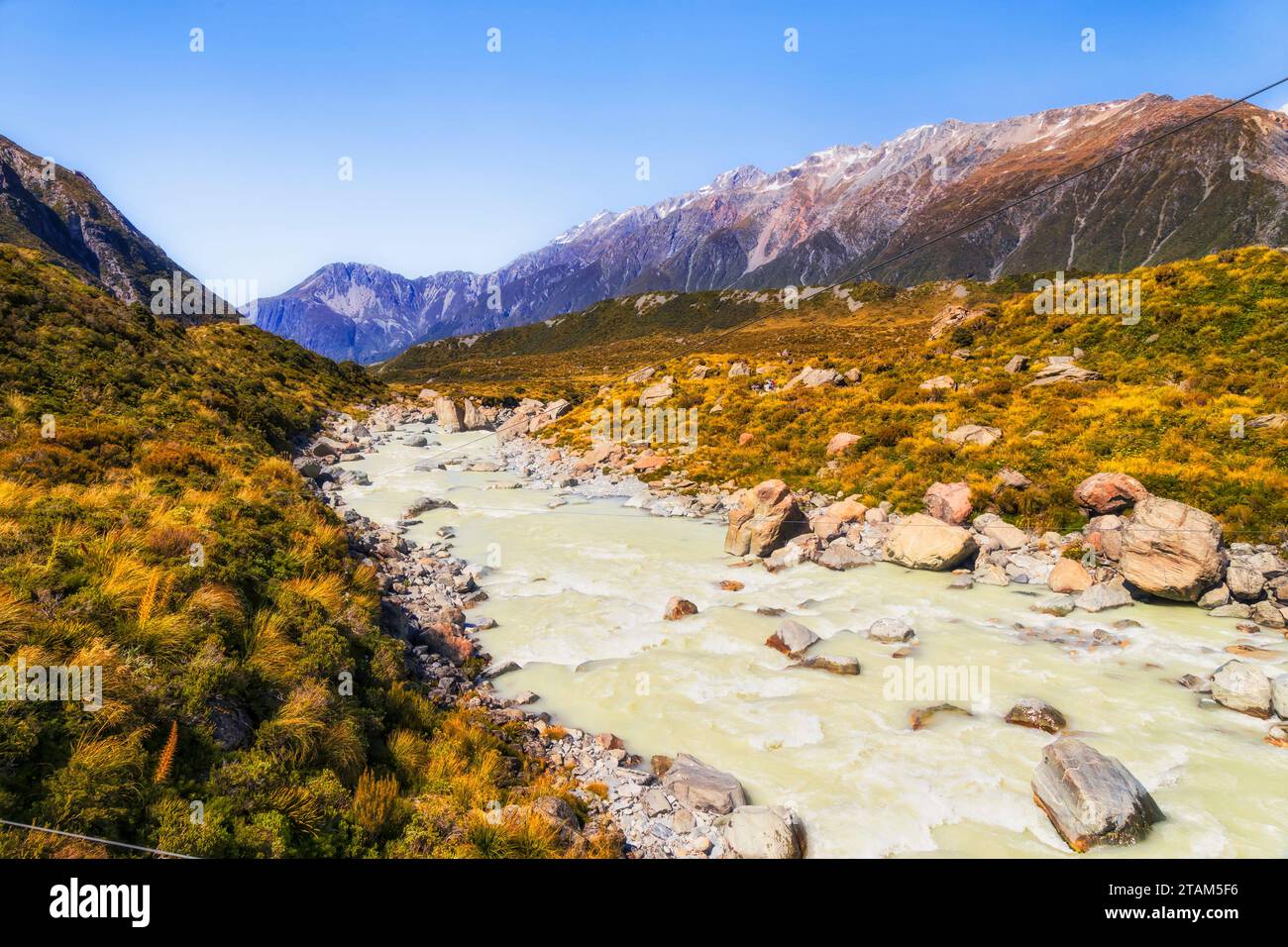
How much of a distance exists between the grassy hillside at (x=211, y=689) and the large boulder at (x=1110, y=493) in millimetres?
18001

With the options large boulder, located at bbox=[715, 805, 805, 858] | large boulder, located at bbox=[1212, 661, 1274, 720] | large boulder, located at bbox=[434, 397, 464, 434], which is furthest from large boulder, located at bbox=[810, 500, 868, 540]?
large boulder, located at bbox=[434, 397, 464, 434]

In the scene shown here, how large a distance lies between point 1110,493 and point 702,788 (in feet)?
54.7

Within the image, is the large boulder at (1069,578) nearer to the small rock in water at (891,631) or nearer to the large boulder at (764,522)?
the small rock in water at (891,631)

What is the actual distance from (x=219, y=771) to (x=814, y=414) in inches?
1202

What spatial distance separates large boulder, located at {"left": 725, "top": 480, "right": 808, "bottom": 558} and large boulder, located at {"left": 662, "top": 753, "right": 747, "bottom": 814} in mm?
11498

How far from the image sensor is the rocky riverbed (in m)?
7.55

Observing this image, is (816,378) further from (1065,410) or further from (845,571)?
(845,571)

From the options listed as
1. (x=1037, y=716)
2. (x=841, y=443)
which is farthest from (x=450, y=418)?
(x=1037, y=716)

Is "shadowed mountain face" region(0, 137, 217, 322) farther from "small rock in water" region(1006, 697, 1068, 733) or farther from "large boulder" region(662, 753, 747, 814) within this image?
"small rock in water" region(1006, 697, 1068, 733)

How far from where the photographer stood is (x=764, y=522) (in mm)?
19938

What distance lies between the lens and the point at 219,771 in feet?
20.5

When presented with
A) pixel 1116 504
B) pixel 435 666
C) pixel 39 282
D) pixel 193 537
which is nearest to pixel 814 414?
pixel 1116 504

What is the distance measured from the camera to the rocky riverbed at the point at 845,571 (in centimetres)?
755

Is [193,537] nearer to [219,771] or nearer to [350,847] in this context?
[219,771]
